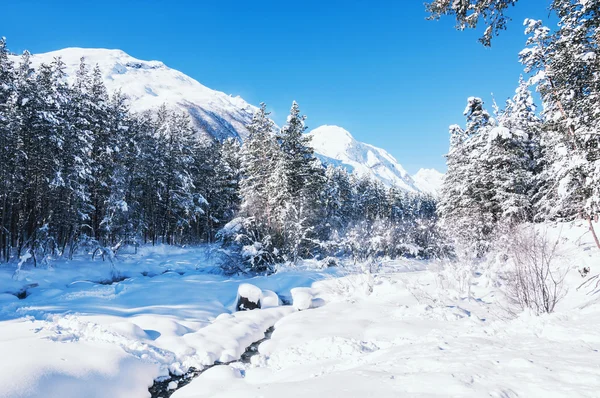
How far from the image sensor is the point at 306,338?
8688 millimetres

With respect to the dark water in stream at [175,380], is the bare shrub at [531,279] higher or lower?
higher

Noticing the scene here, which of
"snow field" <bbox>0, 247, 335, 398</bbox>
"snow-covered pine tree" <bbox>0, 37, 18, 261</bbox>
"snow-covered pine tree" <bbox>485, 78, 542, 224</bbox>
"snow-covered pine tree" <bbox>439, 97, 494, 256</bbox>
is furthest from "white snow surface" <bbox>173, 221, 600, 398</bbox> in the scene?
"snow-covered pine tree" <bbox>0, 37, 18, 261</bbox>

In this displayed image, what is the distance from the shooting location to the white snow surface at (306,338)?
368 centimetres

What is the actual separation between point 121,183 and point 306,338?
63.9 ft

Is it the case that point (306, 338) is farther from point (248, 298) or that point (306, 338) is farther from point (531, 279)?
point (531, 279)

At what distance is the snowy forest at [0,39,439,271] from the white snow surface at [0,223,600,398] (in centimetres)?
397

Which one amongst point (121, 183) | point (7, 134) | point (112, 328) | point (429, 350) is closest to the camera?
point (429, 350)

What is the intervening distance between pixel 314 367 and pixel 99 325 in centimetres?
607

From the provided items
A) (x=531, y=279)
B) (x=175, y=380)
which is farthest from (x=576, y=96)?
(x=175, y=380)

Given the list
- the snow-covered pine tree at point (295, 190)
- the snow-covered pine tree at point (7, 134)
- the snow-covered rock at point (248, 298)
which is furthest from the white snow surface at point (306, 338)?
the snow-covered pine tree at point (295, 190)

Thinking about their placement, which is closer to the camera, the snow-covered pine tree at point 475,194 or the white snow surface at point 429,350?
the white snow surface at point 429,350

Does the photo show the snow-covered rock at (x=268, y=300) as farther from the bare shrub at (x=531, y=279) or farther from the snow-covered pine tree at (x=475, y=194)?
the snow-covered pine tree at (x=475, y=194)

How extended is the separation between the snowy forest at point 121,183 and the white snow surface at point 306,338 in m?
3.97

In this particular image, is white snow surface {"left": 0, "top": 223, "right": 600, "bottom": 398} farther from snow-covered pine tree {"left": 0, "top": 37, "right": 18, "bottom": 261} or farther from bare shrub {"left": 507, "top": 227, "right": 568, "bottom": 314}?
snow-covered pine tree {"left": 0, "top": 37, "right": 18, "bottom": 261}
